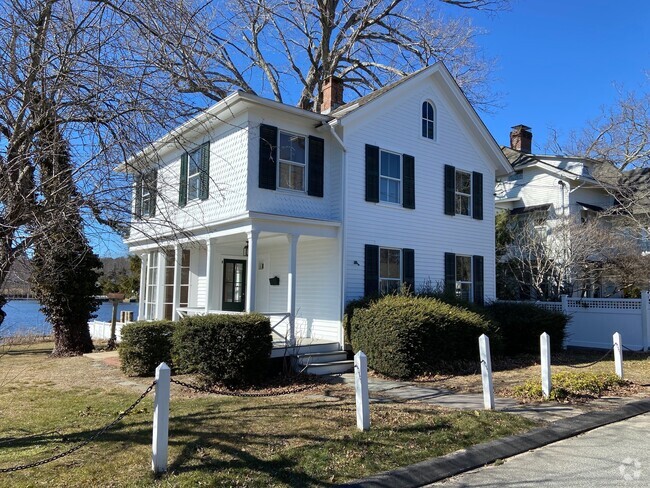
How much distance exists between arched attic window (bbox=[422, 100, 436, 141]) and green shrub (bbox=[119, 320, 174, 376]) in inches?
377

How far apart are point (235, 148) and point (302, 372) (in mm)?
5826

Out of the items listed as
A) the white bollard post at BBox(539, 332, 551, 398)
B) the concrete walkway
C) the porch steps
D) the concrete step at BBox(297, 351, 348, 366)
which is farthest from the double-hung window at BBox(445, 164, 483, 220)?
the white bollard post at BBox(539, 332, 551, 398)

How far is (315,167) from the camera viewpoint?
13.9 meters

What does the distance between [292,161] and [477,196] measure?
282 inches

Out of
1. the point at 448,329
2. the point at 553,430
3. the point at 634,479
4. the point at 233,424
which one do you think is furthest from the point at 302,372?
the point at 634,479

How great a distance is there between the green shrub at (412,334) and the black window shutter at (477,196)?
5666 millimetres

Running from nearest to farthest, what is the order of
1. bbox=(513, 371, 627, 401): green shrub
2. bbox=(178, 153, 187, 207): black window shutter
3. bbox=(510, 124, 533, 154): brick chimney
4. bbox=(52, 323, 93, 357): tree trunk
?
1. bbox=(513, 371, 627, 401): green shrub
2. bbox=(178, 153, 187, 207): black window shutter
3. bbox=(52, 323, 93, 357): tree trunk
4. bbox=(510, 124, 533, 154): brick chimney

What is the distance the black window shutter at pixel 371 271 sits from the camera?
1405cm

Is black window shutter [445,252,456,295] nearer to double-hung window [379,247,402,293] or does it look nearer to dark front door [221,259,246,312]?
double-hung window [379,247,402,293]

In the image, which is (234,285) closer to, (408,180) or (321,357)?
(321,357)

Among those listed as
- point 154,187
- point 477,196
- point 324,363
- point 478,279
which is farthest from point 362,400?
point 477,196

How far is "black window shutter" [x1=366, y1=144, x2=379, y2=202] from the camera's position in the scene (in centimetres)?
1434

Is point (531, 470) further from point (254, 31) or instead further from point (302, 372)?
point (254, 31)

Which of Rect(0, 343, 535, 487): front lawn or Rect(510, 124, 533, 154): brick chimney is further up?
Rect(510, 124, 533, 154): brick chimney
